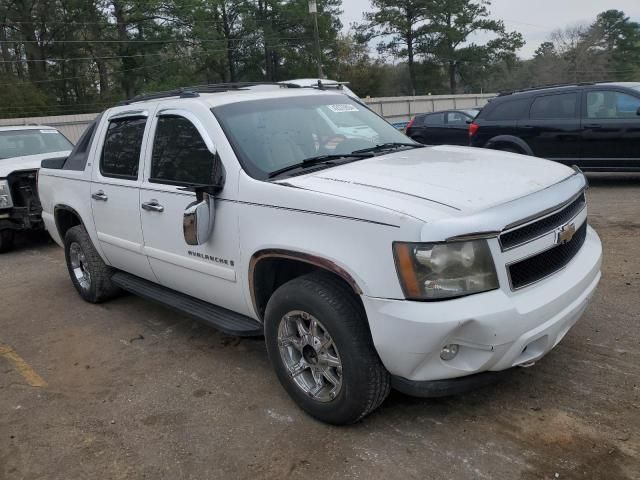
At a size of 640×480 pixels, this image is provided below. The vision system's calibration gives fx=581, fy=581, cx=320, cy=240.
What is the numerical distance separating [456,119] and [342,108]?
11.7 meters

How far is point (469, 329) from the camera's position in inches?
102

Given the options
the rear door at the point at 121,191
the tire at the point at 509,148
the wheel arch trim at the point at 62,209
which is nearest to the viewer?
the rear door at the point at 121,191

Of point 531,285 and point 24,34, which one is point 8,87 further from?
point 531,285

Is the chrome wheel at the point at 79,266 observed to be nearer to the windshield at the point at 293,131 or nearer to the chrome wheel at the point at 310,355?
the windshield at the point at 293,131

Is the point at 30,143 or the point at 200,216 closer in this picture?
the point at 200,216

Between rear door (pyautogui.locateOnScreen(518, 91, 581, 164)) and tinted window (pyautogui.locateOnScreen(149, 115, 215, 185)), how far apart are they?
7.01 metres

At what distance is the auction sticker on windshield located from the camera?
4.24 m

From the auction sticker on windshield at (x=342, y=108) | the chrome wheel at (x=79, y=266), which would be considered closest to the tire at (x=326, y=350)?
the auction sticker on windshield at (x=342, y=108)

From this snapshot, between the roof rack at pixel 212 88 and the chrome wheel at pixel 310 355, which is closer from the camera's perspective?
the chrome wheel at pixel 310 355

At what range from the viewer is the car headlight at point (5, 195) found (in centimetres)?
802

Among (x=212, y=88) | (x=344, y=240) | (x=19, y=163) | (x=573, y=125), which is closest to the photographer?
(x=344, y=240)

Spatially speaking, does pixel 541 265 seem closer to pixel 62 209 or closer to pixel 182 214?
pixel 182 214

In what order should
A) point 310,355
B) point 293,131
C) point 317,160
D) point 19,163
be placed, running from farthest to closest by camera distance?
1. point 19,163
2. point 293,131
3. point 317,160
4. point 310,355

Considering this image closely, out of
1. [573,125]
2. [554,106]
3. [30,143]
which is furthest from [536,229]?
[30,143]
